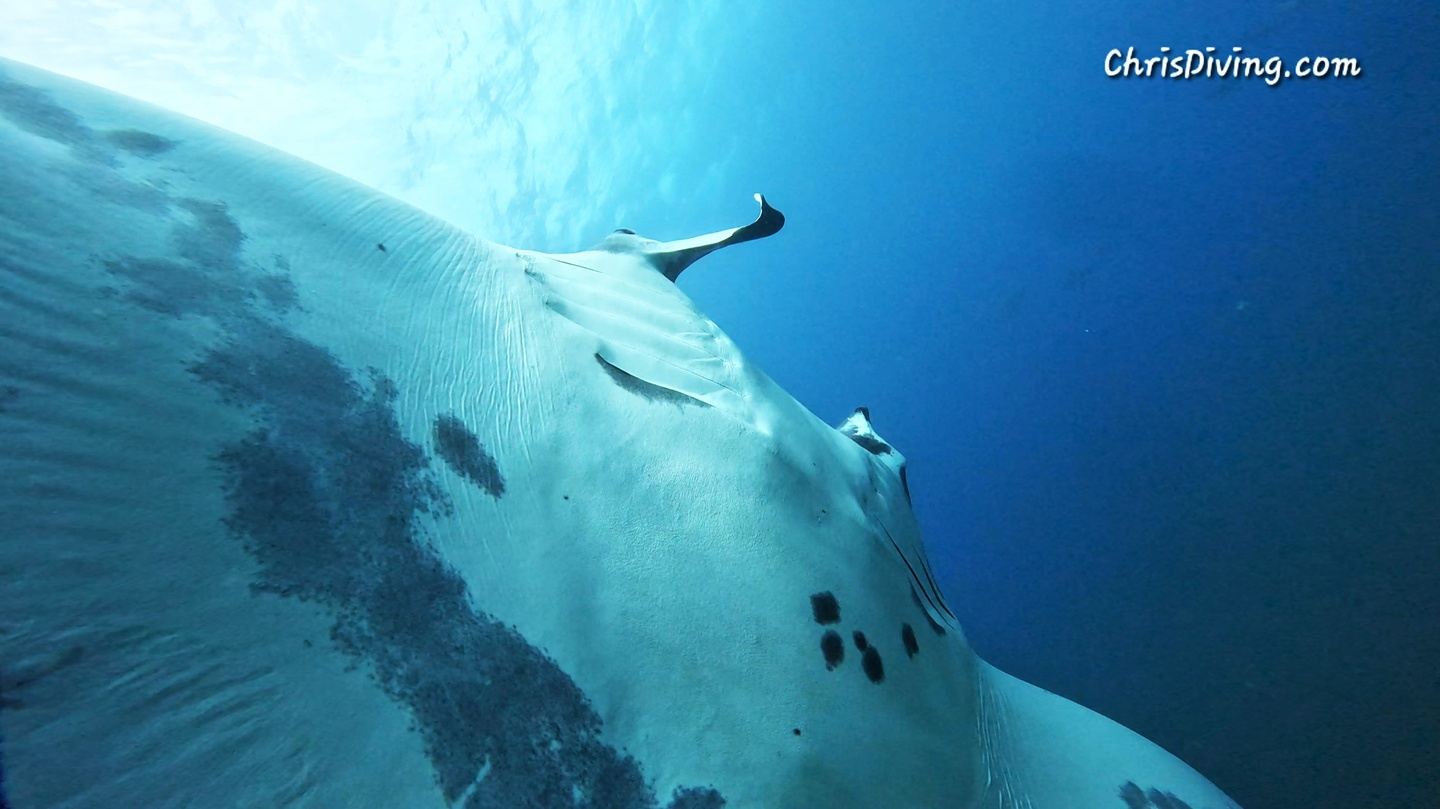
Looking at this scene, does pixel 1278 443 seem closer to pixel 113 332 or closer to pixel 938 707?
pixel 938 707

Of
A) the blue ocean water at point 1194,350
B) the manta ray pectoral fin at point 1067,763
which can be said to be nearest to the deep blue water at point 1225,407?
the blue ocean water at point 1194,350

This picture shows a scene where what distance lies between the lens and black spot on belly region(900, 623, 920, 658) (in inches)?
66.2

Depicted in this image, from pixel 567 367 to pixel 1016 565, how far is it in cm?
1227

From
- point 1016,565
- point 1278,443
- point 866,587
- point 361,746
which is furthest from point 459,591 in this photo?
point 1016,565

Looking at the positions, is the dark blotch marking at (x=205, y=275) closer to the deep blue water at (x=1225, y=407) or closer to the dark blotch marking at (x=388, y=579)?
the dark blotch marking at (x=388, y=579)

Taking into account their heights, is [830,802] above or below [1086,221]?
below

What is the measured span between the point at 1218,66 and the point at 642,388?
10.8m

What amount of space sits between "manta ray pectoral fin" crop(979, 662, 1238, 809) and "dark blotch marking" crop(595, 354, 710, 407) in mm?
1426

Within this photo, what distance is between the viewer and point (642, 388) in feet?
5.28

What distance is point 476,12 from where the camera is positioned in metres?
15.6

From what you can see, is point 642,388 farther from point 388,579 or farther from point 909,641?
point 909,641

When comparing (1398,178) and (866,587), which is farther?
(1398,178)

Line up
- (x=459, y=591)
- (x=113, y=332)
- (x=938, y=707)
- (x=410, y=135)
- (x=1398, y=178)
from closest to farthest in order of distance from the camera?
(x=113, y=332) → (x=459, y=591) → (x=938, y=707) → (x=1398, y=178) → (x=410, y=135)

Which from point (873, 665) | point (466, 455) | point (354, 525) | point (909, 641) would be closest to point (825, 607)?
point (873, 665)
